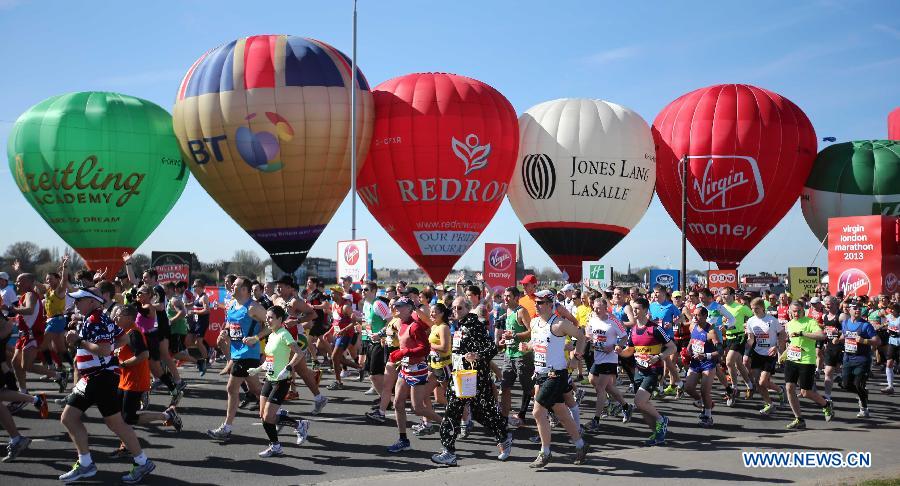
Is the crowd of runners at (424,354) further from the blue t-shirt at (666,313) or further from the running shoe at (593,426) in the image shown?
→ the running shoe at (593,426)

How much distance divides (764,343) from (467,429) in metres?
5.87

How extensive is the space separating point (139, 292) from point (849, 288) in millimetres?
24680

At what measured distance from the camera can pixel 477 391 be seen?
33.3 feet

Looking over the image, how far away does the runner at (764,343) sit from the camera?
1402 cm

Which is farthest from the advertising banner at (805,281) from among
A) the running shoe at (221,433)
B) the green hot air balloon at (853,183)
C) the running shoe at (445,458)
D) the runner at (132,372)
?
the runner at (132,372)

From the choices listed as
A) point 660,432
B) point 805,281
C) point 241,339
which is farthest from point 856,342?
point 805,281

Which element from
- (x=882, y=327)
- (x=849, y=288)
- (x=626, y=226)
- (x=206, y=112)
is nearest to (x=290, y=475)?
(x=882, y=327)

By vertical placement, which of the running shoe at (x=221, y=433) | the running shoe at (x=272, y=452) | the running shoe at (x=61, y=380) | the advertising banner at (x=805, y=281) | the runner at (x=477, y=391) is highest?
the advertising banner at (x=805, y=281)

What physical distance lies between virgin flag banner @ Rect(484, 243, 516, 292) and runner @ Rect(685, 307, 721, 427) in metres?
→ 14.9

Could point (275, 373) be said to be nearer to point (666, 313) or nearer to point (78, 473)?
point (78, 473)

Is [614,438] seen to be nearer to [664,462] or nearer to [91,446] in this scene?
Result: [664,462]

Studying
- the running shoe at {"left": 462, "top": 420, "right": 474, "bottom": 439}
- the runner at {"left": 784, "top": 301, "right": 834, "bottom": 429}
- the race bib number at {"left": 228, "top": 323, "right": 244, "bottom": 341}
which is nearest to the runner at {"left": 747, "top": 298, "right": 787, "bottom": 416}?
the runner at {"left": 784, "top": 301, "right": 834, "bottom": 429}

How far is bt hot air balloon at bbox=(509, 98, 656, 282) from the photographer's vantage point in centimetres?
3722

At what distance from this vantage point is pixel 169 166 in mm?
33875
